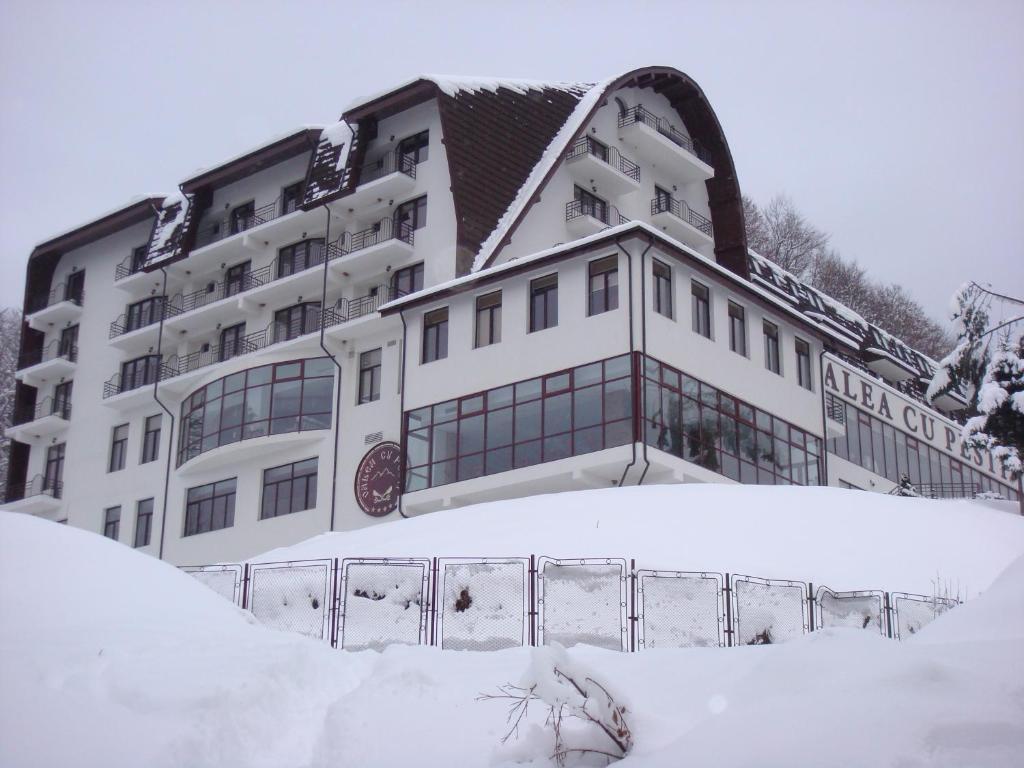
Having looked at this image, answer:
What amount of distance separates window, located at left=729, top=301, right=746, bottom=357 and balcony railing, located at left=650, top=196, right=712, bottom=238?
7.46m

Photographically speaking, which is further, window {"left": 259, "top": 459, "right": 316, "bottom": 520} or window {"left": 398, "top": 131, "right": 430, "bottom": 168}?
window {"left": 398, "top": 131, "right": 430, "bottom": 168}

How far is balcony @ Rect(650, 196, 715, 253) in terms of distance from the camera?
143 feet

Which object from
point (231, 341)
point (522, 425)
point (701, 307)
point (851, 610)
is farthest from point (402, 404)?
point (851, 610)

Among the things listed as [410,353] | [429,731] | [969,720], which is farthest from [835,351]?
[969,720]

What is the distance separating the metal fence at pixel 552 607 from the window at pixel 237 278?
27.1 m

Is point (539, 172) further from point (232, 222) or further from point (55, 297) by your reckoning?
point (55, 297)

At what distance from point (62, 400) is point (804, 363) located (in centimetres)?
2893

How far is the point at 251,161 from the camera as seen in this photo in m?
45.2

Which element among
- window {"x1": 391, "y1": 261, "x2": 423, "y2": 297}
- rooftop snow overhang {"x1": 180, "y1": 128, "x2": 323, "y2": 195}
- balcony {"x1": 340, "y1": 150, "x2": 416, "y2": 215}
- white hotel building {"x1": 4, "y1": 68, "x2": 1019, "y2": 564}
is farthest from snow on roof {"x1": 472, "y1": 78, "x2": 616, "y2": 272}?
rooftop snow overhang {"x1": 180, "y1": 128, "x2": 323, "y2": 195}

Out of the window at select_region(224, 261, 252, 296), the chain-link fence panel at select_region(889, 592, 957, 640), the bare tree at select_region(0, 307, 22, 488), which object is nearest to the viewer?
the chain-link fence panel at select_region(889, 592, 957, 640)

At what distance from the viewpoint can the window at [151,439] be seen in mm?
46347

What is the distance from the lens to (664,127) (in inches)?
1774

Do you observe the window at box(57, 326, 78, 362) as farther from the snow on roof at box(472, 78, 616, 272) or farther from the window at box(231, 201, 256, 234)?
the snow on roof at box(472, 78, 616, 272)

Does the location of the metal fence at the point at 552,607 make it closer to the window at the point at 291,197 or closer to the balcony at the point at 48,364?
the window at the point at 291,197
